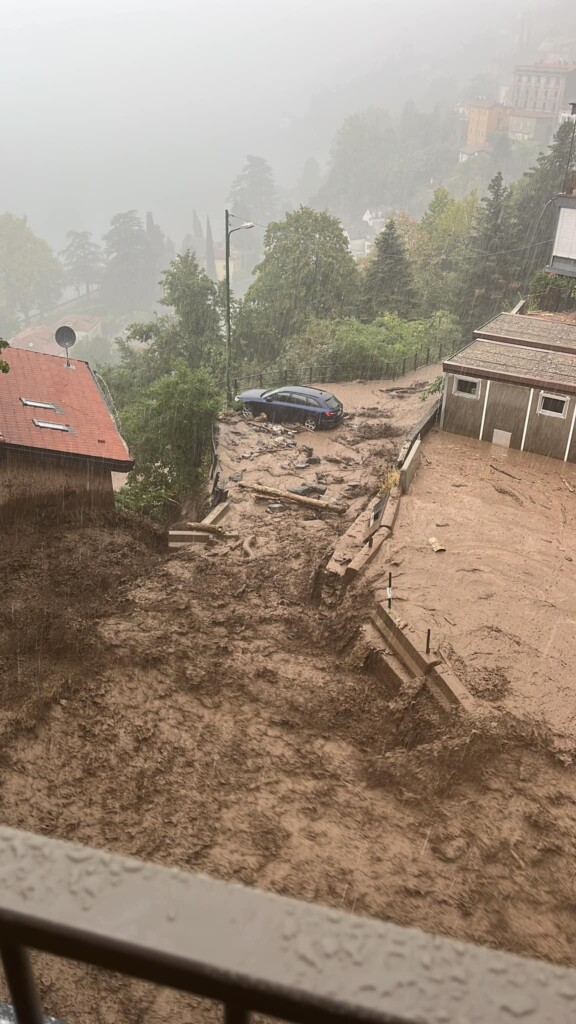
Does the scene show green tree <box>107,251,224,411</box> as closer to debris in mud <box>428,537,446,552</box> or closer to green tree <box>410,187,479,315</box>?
green tree <box>410,187,479,315</box>

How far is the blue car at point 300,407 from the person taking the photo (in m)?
25.1

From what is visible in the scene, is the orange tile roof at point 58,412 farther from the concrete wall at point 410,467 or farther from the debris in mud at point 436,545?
the debris in mud at point 436,545

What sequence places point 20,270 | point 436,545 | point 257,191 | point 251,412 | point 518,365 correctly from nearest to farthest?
point 436,545 < point 518,365 < point 251,412 < point 20,270 < point 257,191

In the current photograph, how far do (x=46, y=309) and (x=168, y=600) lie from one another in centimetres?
12221

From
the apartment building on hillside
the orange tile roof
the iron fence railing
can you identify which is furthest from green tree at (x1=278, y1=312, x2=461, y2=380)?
the apartment building on hillside

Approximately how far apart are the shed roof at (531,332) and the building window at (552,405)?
15.3 ft

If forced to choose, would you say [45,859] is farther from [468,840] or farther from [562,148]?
[562,148]

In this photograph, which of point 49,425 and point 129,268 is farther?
point 129,268

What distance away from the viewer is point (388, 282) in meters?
47.2

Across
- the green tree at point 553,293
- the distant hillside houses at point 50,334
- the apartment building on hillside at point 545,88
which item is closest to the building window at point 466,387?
the green tree at point 553,293

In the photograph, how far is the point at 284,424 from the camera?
25.5 m

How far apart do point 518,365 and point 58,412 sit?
1319 cm

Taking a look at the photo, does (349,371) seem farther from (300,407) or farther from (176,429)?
(176,429)

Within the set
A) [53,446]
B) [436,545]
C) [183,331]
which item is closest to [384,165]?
[183,331]
